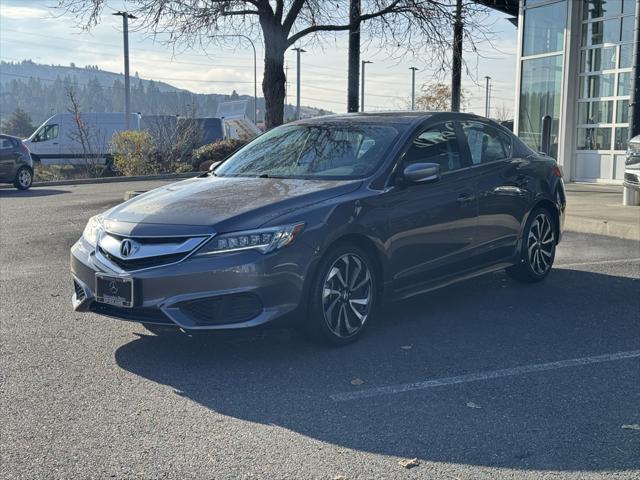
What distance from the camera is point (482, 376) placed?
186 inches

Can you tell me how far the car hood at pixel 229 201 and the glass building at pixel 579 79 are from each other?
12.4 metres

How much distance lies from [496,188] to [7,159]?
15631mm

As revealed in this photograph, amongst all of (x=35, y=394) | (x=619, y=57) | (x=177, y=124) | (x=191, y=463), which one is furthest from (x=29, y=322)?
(x=177, y=124)

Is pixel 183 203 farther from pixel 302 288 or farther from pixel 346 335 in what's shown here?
pixel 346 335

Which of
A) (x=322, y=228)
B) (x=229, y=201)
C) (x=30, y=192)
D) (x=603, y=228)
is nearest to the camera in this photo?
(x=322, y=228)

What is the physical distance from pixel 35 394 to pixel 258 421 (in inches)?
53.6

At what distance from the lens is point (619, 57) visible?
56.5 ft

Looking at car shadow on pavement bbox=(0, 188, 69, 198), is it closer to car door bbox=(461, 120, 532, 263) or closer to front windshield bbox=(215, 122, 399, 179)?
front windshield bbox=(215, 122, 399, 179)

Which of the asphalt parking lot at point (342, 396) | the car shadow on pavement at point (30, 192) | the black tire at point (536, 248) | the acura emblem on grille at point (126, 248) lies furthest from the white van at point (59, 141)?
the acura emblem on grille at point (126, 248)

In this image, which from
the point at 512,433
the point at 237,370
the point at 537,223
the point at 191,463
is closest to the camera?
the point at 191,463

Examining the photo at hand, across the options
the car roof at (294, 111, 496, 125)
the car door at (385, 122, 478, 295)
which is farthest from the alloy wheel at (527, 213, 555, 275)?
the car roof at (294, 111, 496, 125)

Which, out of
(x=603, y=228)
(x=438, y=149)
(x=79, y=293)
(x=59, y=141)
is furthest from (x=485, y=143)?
(x=59, y=141)

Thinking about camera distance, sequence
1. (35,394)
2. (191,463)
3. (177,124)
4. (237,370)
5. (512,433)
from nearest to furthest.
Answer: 1. (191,463)
2. (512,433)
3. (35,394)
4. (237,370)
5. (177,124)

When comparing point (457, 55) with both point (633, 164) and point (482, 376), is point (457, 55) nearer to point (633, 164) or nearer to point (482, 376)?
point (633, 164)
